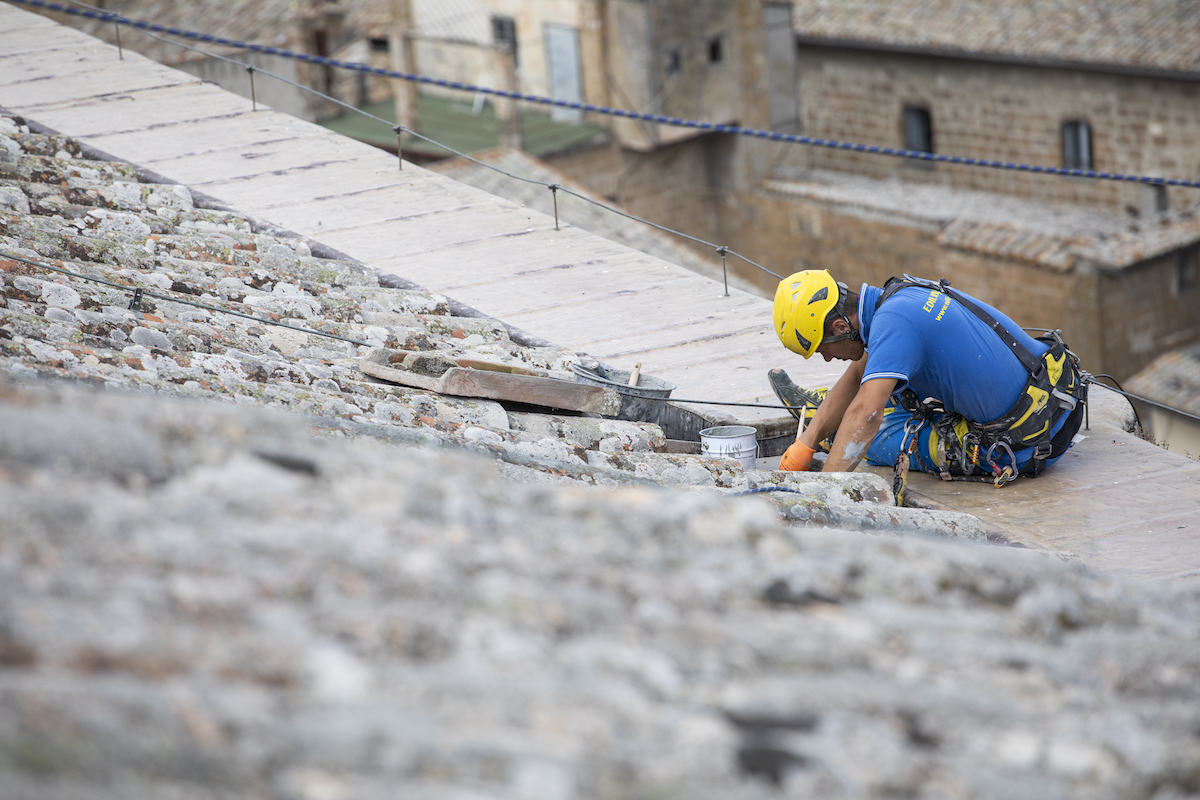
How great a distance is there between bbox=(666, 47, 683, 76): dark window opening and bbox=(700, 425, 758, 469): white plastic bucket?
1837 cm

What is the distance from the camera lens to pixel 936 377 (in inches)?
209

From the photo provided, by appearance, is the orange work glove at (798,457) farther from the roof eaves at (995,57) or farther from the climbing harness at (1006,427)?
the roof eaves at (995,57)

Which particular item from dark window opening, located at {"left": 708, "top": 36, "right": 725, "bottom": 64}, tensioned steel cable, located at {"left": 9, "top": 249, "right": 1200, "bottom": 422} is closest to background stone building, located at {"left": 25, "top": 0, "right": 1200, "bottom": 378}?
dark window opening, located at {"left": 708, "top": 36, "right": 725, "bottom": 64}

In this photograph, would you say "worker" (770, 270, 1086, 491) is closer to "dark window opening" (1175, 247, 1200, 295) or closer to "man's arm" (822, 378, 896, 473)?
"man's arm" (822, 378, 896, 473)

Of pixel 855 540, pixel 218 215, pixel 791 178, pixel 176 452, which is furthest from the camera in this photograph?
pixel 791 178

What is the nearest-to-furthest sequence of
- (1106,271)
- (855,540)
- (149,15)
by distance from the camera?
1. (855,540)
2. (1106,271)
3. (149,15)

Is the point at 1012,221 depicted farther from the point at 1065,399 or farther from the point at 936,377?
the point at 936,377

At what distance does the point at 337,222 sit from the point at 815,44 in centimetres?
1828

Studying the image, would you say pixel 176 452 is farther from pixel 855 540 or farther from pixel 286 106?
pixel 286 106

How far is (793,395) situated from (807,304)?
62 cm

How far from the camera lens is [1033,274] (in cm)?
1897

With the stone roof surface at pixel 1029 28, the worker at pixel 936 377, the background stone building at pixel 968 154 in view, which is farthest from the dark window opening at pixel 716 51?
the worker at pixel 936 377

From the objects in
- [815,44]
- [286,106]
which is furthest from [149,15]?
[815,44]

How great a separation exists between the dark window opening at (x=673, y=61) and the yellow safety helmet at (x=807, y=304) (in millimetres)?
18132
